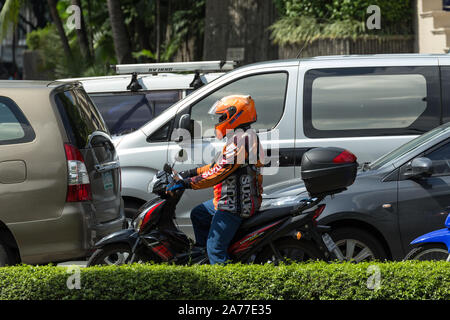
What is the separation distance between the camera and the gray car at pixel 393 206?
248 inches

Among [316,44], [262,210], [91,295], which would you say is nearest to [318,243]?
[262,210]

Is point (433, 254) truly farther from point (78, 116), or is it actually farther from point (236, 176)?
point (78, 116)

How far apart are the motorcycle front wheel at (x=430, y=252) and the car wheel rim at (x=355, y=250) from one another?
51cm

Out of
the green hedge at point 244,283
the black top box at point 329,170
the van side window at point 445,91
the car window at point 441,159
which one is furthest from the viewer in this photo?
the van side window at point 445,91

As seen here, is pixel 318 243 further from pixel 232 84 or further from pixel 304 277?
pixel 232 84

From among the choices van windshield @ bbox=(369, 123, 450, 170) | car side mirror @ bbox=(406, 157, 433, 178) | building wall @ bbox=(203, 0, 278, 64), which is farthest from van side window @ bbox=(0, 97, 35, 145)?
building wall @ bbox=(203, 0, 278, 64)

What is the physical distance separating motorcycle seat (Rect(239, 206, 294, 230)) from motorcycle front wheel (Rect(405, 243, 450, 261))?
1.01 meters

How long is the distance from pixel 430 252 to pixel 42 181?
2.99m

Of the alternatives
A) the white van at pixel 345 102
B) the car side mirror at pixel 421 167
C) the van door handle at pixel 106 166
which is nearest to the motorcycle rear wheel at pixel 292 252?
the car side mirror at pixel 421 167

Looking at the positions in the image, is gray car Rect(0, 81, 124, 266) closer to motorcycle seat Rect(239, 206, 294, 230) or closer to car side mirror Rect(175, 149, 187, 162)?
car side mirror Rect(175, 149, 187, 162)

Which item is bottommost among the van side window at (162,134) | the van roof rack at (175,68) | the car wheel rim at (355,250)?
the car wheel rim at (355,250)

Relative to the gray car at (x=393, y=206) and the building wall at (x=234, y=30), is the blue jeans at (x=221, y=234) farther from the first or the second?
the building wall at (x=234, y=30)

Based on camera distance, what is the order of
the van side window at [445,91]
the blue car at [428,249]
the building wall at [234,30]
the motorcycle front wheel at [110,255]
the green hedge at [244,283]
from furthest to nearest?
the building wall at [234,30] < the van side window at [445,91] < the motorcycle front wheel at [110,255] < the blue car at [428,249] < the green hedge at [244,283]

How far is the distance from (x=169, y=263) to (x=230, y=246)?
0.51 metres
